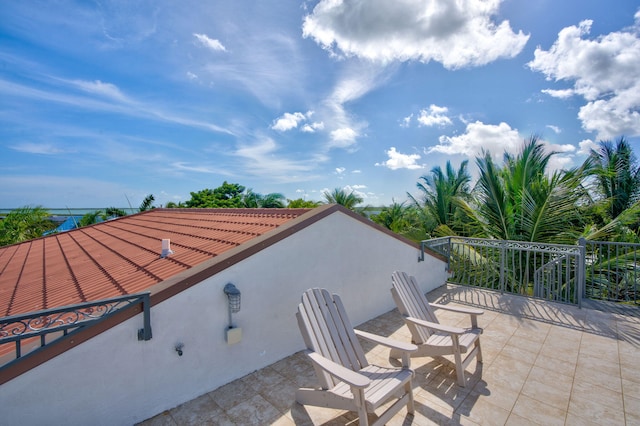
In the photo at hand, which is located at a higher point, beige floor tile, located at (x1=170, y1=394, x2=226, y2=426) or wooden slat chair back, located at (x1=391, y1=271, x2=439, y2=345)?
wooden slat chair back, located at (x1=391, y1=271, x2=439, y2=345)

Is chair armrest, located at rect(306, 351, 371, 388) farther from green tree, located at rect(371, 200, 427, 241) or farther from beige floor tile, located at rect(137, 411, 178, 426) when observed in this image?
green tree, located at rect(371, 200, 427, 241)

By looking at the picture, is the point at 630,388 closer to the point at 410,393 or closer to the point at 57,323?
the point at 410,393

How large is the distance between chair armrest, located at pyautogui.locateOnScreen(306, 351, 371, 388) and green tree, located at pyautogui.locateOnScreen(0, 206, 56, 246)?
1571cm

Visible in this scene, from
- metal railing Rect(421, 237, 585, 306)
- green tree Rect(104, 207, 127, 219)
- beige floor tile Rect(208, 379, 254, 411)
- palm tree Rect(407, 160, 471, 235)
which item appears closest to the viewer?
beige floor tile Rect(208, 379, 254, 411)

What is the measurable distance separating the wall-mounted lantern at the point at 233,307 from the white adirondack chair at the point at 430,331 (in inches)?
76.7

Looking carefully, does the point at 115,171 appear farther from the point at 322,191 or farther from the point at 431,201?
the point at 431,201

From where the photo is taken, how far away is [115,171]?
20.0 meters

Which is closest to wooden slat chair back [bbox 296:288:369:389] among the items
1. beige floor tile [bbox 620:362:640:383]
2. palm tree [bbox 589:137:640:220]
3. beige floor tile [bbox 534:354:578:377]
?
beige floor tile [bbox 534:354:578:377]

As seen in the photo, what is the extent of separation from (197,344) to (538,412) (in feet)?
11.5

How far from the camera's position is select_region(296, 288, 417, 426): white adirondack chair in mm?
2041

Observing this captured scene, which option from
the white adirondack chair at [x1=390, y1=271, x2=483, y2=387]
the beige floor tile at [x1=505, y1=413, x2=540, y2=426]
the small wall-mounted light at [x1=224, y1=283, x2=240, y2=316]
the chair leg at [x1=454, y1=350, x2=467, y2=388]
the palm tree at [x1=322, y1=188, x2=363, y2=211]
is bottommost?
the beige floor tile at [x1=505, y1=413, x2=540, y2=426]

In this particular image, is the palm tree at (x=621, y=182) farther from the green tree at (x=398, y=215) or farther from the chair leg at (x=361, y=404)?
the chair leg at (x=361, y=404)

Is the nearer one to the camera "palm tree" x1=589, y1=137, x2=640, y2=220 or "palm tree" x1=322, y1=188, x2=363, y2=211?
"palm tree" x1=589, y1=137, x2=640, y2=220

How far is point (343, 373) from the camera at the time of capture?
2047 millimetres
